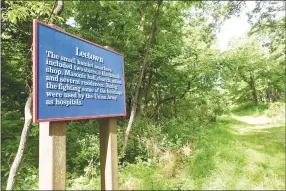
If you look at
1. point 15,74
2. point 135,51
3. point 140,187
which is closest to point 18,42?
point 15,74

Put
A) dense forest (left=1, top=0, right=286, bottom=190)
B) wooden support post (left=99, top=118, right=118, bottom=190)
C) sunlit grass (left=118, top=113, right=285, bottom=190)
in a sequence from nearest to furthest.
Result: wooden support post (left=99, top=118, right=118, bottom=190)
sunlit grass (left=118, top=113, right=285, bottom=190)
dense forest (left=1, top=0, right=286, bottom=190)

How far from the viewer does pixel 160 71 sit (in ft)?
35.8

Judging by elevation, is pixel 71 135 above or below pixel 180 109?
below

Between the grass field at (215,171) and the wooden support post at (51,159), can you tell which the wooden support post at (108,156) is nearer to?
the wooden support post at (51,159)

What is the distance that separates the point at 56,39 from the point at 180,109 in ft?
32.5

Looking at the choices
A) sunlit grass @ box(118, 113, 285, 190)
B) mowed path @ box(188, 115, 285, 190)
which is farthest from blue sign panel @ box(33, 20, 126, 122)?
mowed path @ box(188, 115, 285, 190)

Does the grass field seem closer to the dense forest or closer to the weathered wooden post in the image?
the dense forest

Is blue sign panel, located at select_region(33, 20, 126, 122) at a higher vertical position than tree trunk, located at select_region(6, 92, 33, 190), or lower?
higher

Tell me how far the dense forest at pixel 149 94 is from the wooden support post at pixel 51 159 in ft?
8.10

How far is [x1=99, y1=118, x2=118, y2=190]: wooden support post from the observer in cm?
403

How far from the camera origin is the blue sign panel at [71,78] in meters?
2.95

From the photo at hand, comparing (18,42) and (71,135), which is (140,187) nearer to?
(71,135)

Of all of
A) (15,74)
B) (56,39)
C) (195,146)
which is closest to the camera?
(56,39)

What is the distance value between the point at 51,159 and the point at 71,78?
1.01 m
